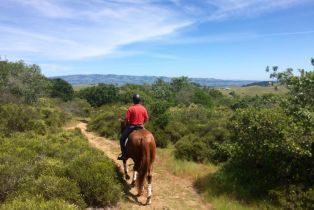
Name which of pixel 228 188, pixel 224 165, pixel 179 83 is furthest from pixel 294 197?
pixel 179 83

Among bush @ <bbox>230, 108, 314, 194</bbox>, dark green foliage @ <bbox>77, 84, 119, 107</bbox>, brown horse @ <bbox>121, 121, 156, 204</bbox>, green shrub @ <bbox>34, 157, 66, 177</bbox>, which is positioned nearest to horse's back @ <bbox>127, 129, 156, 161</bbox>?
brown horse @ <bbox>121, 121, 156, 204</bbox>

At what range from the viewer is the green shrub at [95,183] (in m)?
9.94

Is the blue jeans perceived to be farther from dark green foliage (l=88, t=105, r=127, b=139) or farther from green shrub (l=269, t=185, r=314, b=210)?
dark green foliage (l=88, t=105, r=127, b=139)

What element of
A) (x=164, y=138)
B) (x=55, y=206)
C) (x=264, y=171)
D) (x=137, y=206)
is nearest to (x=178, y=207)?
(x=137, y=206)

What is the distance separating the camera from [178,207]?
1127 centimetres

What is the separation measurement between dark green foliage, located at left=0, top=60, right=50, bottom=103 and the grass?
1797 cm

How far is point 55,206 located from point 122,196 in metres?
3.54

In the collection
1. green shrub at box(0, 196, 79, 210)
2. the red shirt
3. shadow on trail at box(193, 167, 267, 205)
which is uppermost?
the red shirt

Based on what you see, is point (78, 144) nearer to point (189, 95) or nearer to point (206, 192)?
point (206, 192)

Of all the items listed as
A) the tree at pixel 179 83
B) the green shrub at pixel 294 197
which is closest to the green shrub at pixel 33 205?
the green shrub at pixel 294 197

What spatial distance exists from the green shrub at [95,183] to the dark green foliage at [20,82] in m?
20.6

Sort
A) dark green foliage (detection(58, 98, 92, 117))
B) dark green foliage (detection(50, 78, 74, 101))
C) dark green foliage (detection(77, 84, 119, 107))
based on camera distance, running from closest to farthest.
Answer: dark green foliage (detection(58, 98, 92, 117)) → dark green foliage (detection(77, 84, 119, 107)) → dark green foliage (detection(50, 78, 74, 101))

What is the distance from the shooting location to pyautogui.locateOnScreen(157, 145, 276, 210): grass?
1126 centimetres

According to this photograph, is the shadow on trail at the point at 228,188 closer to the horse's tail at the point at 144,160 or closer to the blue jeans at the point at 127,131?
the horse's tail at the point at 144,160
